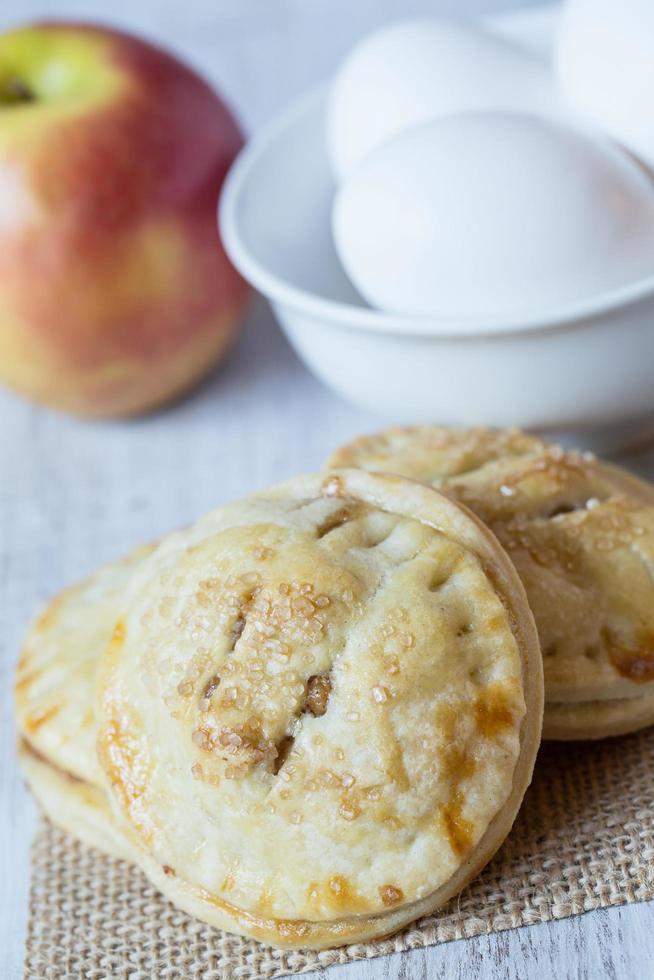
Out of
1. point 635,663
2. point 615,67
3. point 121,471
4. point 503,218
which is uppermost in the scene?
point 615,67

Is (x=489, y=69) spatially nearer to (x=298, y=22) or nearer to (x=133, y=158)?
(x=133, y=158)

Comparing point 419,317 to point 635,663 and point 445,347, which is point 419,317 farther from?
point 635,663

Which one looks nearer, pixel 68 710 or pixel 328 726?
pixel 328 726

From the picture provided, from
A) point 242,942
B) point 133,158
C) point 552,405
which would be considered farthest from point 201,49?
point 242,942

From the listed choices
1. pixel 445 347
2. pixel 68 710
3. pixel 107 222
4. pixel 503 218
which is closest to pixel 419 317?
pixel 445 347

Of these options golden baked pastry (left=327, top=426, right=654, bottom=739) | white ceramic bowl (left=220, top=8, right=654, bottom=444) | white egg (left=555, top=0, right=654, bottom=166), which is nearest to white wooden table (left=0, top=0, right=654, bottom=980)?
white ceramic bowl (left=220, top=8, right=654, bottom=444)

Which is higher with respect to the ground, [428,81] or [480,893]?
[428,81]

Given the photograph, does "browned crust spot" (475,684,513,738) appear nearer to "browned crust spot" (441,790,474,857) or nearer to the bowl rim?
"browned crust spot" (441,790,474,857)
